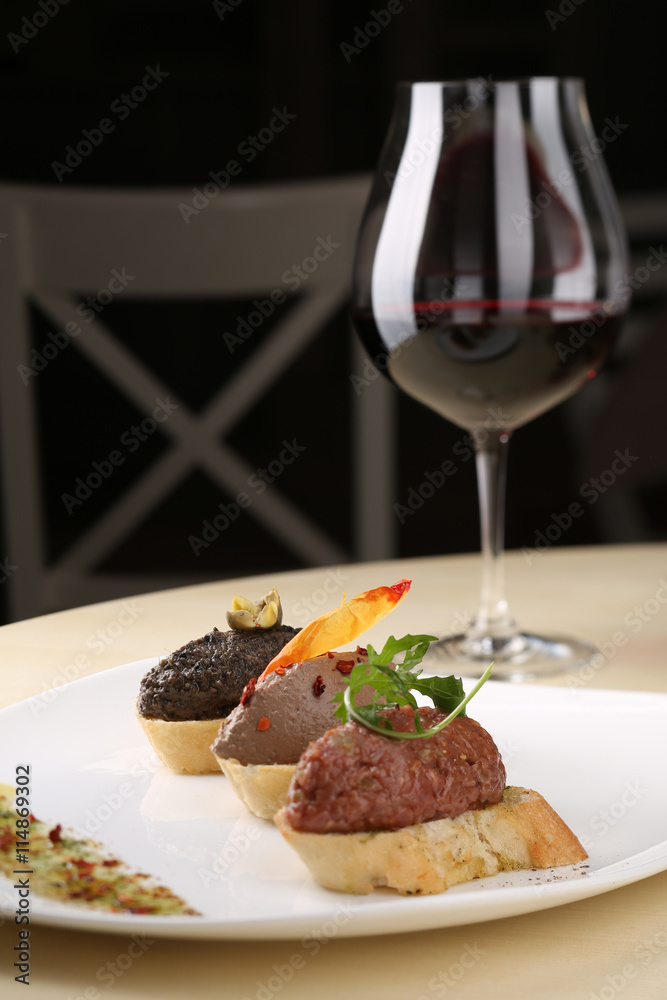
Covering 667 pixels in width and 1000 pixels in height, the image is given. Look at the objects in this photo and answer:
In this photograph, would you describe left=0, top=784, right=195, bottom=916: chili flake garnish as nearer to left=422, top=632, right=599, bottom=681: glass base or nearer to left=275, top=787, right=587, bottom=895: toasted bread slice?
left=275, top=787, right=587, bottom=895: toasted bread slice

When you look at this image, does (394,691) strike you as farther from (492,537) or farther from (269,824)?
(492,537)

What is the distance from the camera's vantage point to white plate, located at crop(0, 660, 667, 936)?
750 millimetres

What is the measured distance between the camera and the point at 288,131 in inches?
247

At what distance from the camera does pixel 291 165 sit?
20.9 feet

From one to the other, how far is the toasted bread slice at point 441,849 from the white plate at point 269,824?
13 mm

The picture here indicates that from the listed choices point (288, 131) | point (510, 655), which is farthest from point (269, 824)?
point (288, 131)

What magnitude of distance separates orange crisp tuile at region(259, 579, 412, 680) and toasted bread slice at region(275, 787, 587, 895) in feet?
0.65

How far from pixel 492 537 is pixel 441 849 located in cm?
78

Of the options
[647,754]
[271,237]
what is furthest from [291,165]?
[647,754]

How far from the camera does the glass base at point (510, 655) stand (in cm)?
145

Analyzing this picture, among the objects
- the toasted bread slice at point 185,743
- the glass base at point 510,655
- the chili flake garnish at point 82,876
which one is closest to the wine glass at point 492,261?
the glass base at point 510,655

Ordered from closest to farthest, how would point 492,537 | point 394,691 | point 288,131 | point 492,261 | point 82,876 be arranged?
1. point 82,876
2. point 394,691
3. point 492,261
4. point 492,537
5. point 288,131

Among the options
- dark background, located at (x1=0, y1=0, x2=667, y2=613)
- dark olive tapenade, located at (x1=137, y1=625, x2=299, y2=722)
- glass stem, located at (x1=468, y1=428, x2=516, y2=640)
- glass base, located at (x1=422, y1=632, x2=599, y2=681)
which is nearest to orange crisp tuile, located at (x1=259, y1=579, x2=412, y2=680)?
dark olive tapenade, located at (x1=137, y1=625, x2=299, y2=722)

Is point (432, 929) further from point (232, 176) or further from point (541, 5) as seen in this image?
point (541, 5)
